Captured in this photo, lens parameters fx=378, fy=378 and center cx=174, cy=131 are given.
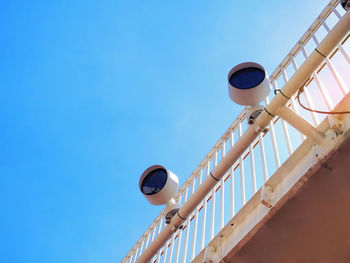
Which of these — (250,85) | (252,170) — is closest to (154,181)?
(252,170)

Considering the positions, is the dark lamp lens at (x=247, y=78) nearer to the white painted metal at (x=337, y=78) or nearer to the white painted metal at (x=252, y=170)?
the white painted metal at (x=337, y=78)

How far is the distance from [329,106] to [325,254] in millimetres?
868

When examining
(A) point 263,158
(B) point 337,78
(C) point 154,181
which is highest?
(C) point 154,181

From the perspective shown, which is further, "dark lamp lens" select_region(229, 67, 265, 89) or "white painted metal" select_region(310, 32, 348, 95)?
"dark lamp lens" select_region(229, 67, 265, 89)

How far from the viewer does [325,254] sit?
7.07 ft

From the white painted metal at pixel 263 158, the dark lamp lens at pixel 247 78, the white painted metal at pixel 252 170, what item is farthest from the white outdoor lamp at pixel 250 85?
the white painted metal at pixel 252 170

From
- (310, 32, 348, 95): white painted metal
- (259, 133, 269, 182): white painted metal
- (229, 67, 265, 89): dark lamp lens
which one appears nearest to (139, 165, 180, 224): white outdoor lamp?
(259, 133, 269, 182): white painted metal

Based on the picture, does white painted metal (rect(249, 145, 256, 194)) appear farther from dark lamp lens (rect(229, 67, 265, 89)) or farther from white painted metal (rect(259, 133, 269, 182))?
dark lamp lens (rect(229, 67, 265, 89))

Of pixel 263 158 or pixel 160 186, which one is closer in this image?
pixel 263 158

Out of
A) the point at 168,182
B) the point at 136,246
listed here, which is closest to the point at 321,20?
the point at 168,182

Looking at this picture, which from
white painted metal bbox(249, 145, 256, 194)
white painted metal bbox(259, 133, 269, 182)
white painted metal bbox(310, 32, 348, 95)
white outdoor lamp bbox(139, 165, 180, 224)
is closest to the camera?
white painted metal bbox(310, 32, 348, 95)

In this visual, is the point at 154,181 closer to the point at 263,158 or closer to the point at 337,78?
the point at 263,158

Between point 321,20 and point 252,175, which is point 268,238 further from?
point 321,20

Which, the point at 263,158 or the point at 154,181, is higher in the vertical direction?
the point at 154,181
